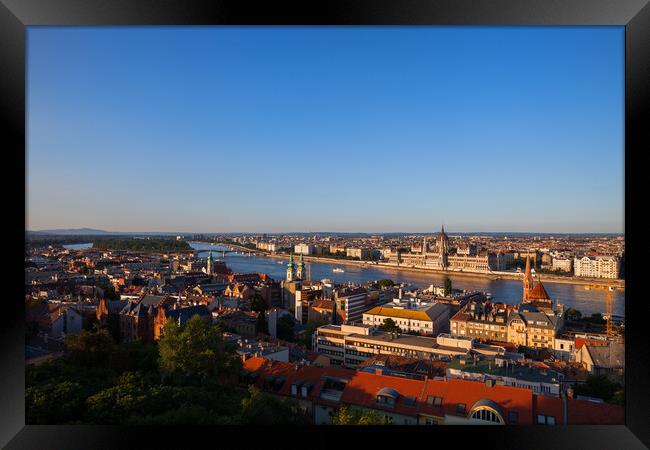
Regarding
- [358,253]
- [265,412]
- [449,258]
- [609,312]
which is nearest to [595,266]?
[609,312]

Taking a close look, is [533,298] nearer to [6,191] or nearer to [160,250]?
[160,250]

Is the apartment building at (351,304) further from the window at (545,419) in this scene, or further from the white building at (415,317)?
the window at (545,419)

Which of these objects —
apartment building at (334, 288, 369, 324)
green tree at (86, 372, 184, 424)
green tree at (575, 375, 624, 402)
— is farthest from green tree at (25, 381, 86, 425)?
apartment building at (334, 288, 369, 324)

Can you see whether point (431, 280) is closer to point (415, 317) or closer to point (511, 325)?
point (415, 317)

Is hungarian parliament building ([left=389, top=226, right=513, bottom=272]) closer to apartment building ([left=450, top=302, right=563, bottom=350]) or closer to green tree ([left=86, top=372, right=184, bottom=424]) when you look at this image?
apartment building ([left=450, top=302, right=563, bottom=350])

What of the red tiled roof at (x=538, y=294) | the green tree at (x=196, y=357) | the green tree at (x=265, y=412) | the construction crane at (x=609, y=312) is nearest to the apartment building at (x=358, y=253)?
the red tiled roof at (x=538, y=294)
